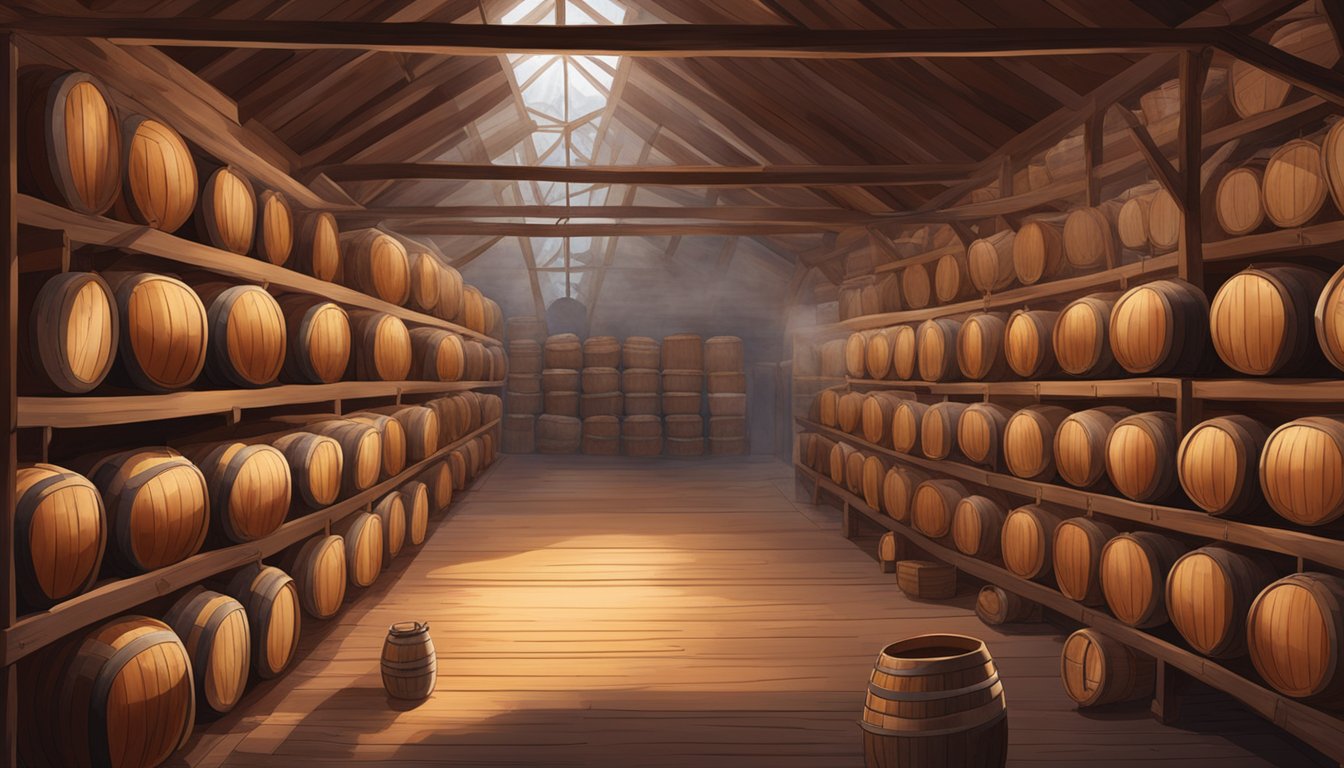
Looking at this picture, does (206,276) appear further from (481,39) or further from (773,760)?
(773,760)

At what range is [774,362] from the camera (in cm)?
1652

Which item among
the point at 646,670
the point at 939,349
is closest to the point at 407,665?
the point at 646,670

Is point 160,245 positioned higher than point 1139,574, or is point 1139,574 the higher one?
point 160,245

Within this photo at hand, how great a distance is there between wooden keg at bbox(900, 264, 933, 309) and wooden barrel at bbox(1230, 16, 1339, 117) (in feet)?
10.5

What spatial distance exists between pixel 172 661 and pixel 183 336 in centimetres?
126

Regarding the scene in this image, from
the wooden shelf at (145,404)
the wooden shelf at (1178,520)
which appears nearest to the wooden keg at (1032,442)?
the wooden shelf at (1178,520)

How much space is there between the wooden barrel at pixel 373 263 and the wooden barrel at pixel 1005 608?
5.00m

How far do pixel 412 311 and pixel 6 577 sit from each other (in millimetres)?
5315

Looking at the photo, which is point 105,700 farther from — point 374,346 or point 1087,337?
point 1087,337

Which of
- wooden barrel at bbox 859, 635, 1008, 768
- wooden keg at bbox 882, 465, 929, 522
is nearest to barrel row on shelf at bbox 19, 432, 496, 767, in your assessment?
Result: wooden barrel at bbox 859, 635, 1008, 768

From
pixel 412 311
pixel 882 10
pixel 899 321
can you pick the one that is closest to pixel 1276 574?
pixel 882 10

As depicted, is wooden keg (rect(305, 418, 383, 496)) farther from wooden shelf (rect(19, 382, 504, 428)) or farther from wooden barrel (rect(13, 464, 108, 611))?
wooden barrel (rect(13, 464, 108, 611))

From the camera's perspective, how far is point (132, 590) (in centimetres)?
327

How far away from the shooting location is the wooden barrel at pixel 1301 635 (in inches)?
118
